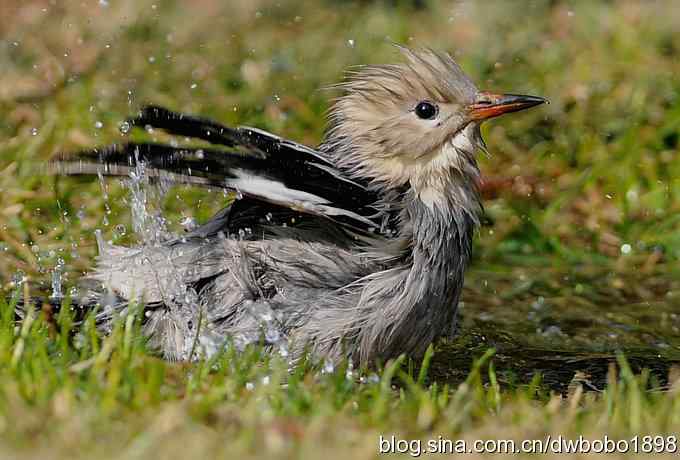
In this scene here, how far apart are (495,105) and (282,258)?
1035 mm

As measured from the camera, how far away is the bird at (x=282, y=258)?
12.7 ft

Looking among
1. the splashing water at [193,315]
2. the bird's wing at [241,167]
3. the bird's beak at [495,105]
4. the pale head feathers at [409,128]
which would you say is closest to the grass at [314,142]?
the splashing water at [193,315]

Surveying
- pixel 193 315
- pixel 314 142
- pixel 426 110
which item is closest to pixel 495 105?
pixel 426 110

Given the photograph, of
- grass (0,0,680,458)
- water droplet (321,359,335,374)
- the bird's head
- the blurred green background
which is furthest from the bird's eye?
the blurred green background

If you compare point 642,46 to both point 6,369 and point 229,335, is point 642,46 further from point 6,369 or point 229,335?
point 6,369

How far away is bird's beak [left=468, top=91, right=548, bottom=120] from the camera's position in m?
4.44

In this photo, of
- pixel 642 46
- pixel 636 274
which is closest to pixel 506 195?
pixel 636 274

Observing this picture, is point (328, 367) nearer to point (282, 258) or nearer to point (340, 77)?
point (282, 258)

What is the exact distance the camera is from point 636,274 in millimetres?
5734

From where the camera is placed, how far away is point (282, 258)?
404 cm

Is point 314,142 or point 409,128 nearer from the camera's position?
point 409,128

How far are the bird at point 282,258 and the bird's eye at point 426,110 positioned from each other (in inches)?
10.6

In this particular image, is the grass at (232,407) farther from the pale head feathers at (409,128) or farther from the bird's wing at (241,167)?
the pale head feathers at (409,128)

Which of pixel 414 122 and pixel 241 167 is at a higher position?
pixel 414 122
